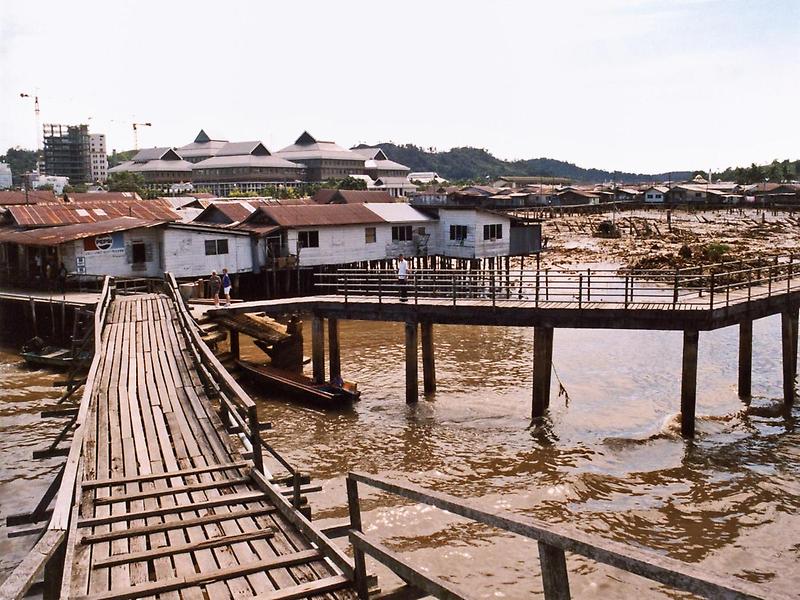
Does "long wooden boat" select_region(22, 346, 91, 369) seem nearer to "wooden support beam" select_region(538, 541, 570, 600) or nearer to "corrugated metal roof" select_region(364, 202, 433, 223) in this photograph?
"corrugated metal roof" select_region(364, 202, 433, 223)

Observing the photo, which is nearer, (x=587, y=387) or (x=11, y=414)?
(x=11, y=414)

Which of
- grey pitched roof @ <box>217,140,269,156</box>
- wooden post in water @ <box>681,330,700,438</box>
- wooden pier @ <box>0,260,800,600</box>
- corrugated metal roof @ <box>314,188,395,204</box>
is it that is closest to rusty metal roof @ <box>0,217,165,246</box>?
wooden pier @ <box>0,260,800,600</box>

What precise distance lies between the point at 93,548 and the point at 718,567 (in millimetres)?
11699

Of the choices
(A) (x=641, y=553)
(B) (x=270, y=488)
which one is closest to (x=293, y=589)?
(B) (x=270, y=488)

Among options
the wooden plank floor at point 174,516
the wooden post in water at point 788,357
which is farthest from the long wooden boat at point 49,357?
the wooden post in water at point 788,357

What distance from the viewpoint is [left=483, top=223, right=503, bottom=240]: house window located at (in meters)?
46.4

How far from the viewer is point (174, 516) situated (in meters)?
8.93

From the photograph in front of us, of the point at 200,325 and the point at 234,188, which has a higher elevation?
the point at 234,188

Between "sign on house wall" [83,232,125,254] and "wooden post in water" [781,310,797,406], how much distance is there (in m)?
31.0

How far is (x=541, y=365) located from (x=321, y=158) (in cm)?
11810

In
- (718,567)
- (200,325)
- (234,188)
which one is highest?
(234,188)

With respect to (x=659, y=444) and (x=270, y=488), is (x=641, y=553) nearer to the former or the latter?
(x=270, y=488)

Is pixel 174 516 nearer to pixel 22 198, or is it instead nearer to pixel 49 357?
pixel 49 357

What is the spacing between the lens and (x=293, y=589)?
22.6 feet
